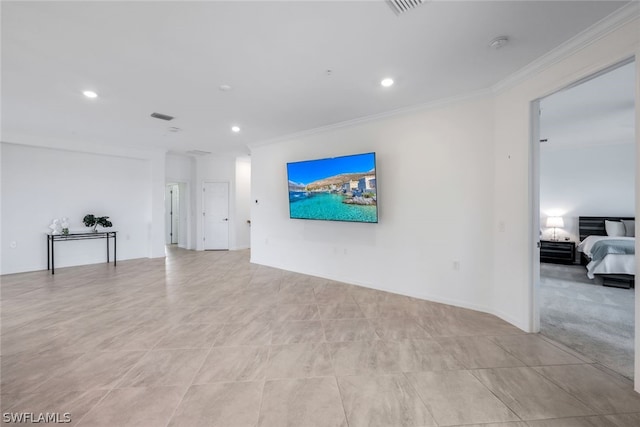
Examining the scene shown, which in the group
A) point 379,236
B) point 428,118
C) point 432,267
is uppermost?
point 428,118

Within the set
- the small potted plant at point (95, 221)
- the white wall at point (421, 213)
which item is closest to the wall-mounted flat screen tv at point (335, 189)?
the white wall at point (421, 213)

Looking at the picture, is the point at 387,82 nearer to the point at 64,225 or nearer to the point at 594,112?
the point at 594,112

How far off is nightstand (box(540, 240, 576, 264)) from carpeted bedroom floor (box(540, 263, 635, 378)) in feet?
4.53

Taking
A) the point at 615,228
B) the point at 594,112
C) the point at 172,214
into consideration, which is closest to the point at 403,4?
the point at 594,112

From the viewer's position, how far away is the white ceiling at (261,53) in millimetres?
1981

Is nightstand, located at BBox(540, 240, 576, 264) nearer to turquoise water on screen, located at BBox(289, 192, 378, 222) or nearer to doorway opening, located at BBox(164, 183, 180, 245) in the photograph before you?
turquoise water on screen, located at BBox(289, 192, 378, 222)

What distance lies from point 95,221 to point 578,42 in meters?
8.14

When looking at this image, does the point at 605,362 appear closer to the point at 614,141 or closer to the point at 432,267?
the point at 432,267

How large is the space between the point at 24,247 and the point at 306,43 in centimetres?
677

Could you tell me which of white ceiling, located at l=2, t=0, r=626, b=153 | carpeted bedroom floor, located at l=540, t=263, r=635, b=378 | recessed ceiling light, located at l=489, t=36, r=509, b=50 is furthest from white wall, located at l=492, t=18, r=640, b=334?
recessed ceiling light, located at l=489, t=36, r=509, b=50

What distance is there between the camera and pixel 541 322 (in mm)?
3105

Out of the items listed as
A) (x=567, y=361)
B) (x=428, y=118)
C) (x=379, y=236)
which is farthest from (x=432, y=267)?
(x=428, y=118)

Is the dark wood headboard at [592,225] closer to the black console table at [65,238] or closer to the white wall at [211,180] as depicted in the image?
the white wall at [211,180]

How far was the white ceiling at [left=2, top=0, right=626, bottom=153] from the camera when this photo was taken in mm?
1981
